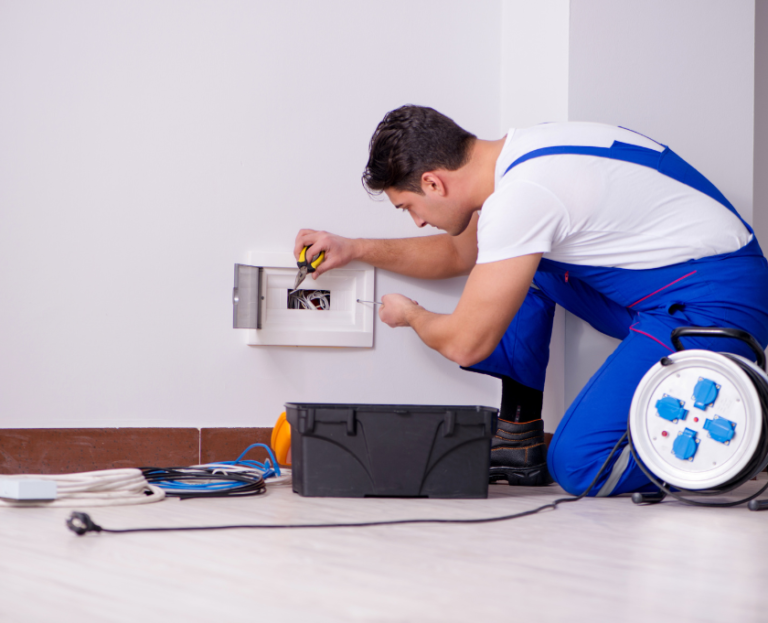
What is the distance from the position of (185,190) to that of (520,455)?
3.70 ft

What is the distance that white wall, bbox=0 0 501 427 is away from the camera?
172cm

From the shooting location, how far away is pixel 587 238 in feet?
4.75

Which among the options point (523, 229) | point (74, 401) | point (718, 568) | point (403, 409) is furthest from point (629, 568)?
point (74, 401)

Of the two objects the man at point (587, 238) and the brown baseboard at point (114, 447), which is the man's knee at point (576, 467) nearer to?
the man at point (587, 238)

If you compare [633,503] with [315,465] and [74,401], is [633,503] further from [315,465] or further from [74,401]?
[74,401]

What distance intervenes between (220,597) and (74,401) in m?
1.22

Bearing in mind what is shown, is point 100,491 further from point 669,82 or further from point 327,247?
point 669,82

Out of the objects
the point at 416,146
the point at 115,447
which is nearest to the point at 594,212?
the point at 416,146

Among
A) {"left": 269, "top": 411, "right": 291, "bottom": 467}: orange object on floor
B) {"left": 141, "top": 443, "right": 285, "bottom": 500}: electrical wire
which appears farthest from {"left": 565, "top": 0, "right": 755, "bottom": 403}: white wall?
{"left": 141, "top": 443, "right": 285, "bottom": 500}: electrical wire

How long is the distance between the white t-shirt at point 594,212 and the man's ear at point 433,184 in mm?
131

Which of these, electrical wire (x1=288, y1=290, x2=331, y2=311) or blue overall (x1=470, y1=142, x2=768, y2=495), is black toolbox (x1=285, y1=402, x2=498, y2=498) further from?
electrical wire (x1=288, y1=290, x2=331, y2=311)

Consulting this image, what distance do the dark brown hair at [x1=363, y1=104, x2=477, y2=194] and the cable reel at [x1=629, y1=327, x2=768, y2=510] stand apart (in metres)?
0.61

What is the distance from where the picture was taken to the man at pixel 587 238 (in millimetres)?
1349

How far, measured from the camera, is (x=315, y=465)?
134 cm
